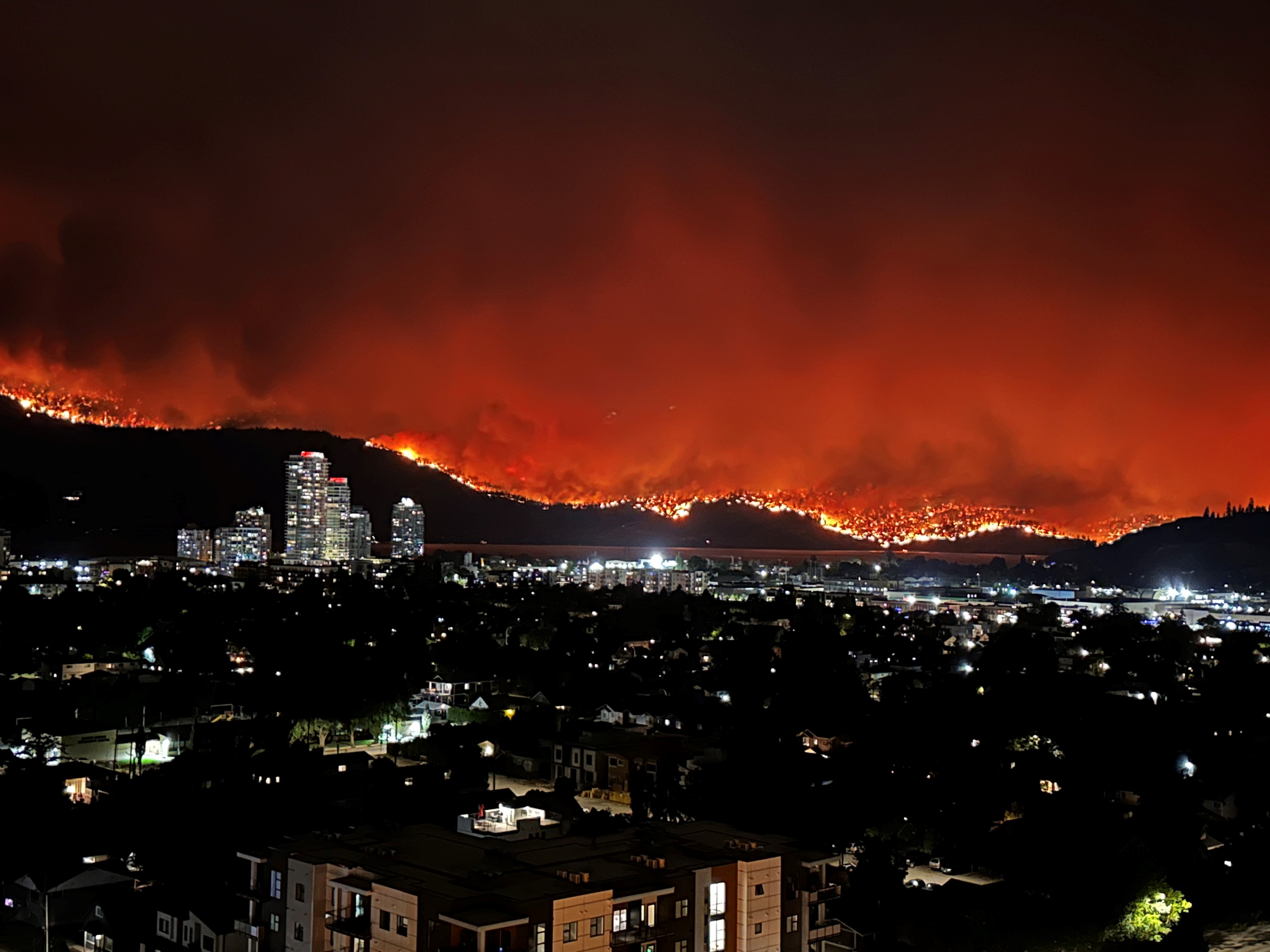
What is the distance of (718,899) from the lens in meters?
7.66

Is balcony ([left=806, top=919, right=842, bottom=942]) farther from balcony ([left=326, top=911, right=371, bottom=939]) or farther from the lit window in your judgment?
balcony ([left=326, top=911, right=371, bottom=939])

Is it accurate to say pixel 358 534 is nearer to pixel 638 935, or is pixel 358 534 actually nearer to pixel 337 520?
pixel 337 520

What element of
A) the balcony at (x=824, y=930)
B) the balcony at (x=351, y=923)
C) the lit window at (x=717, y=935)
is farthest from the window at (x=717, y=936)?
the balcony at (x=351, y=923)

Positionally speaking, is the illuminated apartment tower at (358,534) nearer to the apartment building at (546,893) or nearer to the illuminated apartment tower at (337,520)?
the illuminated apartment tower at (337,520)

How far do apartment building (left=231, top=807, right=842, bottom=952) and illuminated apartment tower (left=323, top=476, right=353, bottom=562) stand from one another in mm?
81929

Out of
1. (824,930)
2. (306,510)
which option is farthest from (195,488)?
(824,930)

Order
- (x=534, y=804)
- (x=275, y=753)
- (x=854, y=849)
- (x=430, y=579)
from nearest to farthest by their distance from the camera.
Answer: (x=854, y=849) → (x=534, y=804) → (x=275, y=753) → (x=430, y=579)

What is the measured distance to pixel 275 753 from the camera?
12.7m

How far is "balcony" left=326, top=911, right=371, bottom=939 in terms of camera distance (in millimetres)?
7047

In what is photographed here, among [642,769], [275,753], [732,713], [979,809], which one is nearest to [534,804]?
[642,769]

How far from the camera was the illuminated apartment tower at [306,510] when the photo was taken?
8888cm

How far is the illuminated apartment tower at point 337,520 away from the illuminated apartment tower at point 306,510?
23 centimetres

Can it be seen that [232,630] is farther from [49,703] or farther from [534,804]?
[534,804]

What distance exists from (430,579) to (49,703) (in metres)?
34.4
